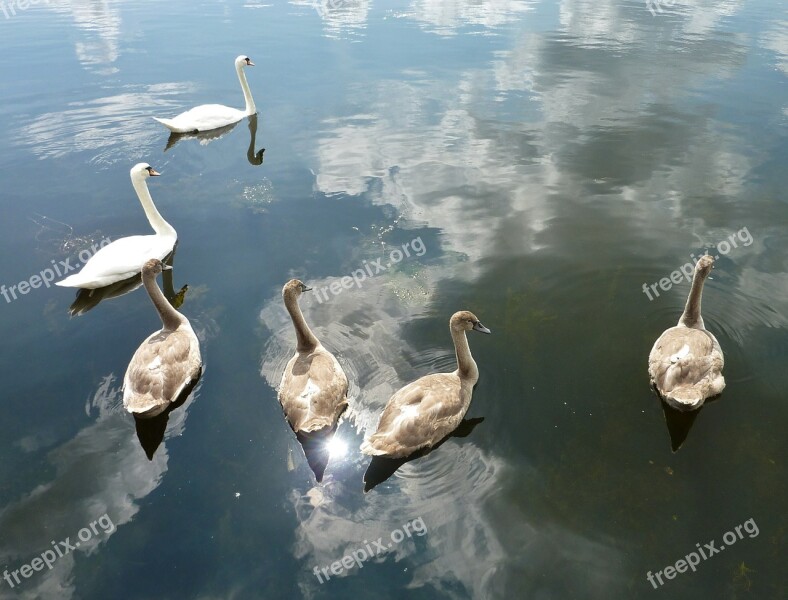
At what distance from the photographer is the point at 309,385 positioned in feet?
26.8

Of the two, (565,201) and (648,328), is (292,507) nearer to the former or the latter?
(648,328)

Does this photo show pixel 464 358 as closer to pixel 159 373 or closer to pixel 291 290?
pixel 291 290

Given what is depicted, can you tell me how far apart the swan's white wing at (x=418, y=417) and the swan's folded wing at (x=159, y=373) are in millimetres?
3168

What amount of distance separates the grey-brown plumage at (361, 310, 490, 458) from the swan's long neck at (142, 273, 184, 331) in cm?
412

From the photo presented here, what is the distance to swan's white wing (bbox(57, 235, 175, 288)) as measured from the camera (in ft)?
37.1

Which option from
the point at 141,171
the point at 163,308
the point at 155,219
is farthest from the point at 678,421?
the point at 141,171

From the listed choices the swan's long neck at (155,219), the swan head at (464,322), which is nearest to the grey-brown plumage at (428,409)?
the swan head at (464,322)

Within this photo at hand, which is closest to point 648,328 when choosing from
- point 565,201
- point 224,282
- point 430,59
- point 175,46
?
point 565,201

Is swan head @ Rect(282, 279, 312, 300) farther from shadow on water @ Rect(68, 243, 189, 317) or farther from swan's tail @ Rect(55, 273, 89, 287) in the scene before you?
swan's tail @ Rect(55, 273, 89, 287)

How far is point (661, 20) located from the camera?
34.0 m

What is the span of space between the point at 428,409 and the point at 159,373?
405 centimetres

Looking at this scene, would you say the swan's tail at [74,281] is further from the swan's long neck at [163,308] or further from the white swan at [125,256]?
the swan's long neck at [163,308]

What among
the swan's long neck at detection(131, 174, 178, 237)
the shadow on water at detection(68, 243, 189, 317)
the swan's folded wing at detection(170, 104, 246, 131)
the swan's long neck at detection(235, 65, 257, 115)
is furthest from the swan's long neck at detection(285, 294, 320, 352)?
the swan's long neck at detection(235, 65, 257, 115)

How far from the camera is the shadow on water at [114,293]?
1134 cm
